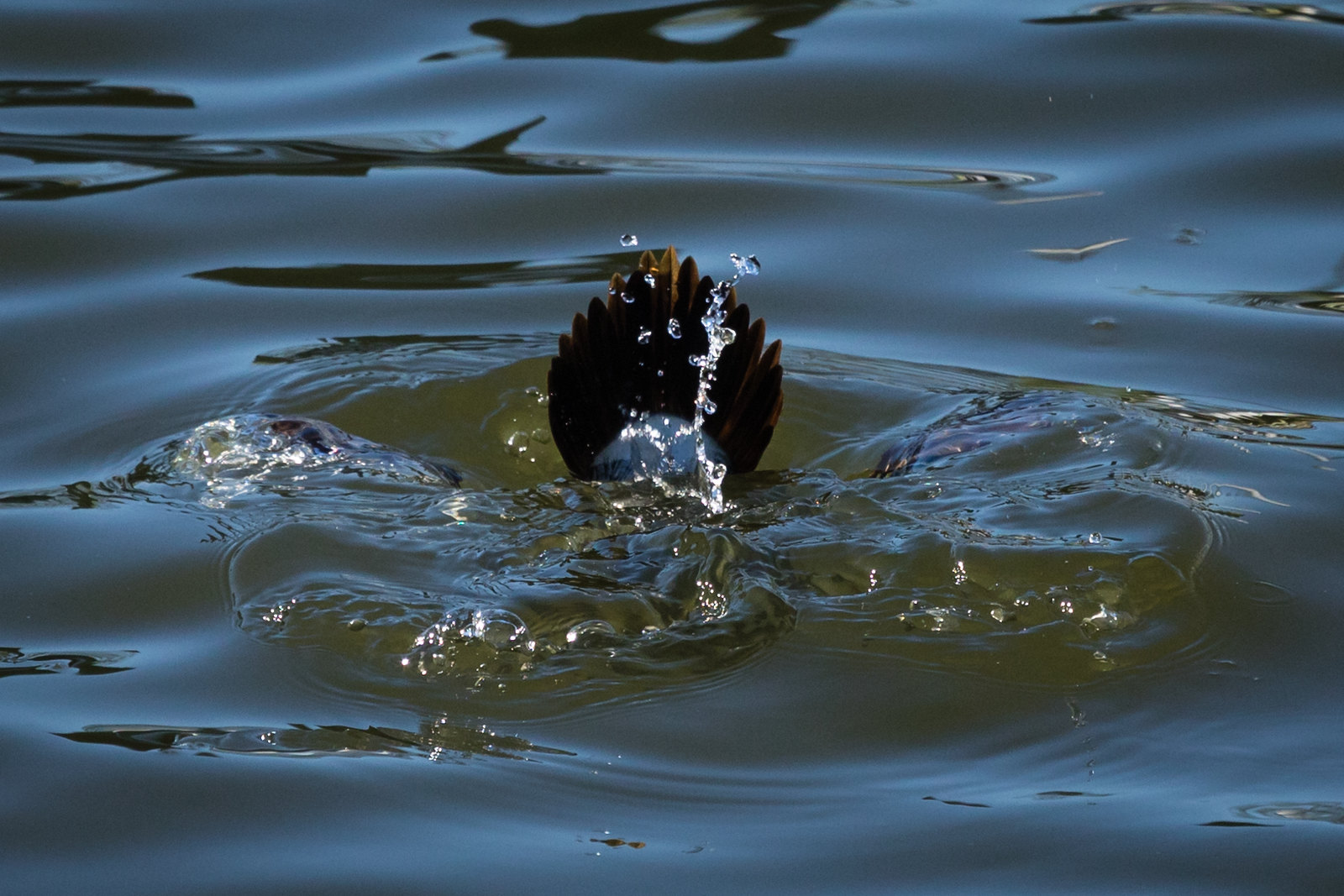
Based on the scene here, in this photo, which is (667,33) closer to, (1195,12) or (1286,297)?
(1195,12)

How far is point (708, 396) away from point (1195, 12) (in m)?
3.78

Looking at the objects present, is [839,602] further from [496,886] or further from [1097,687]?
[496,886]

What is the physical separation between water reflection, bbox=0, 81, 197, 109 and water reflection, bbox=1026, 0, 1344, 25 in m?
3.29

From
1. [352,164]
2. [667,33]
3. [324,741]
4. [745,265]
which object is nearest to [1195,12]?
[667,33]

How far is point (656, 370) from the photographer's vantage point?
10.5 feet

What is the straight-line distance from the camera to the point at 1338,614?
2.79 m

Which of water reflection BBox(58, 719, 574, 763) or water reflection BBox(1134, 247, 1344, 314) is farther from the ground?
water reflection BBox(1134, 247, 1344, 314)

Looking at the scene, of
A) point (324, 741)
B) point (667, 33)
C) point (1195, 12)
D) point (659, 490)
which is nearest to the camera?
point (324, 741)

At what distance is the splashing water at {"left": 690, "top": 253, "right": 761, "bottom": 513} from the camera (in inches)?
123

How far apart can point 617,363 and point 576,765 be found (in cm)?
107

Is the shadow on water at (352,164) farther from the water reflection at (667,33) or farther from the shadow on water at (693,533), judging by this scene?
the shadow on water at (693,533)

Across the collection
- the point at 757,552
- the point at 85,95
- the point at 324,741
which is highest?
the point at 85,95

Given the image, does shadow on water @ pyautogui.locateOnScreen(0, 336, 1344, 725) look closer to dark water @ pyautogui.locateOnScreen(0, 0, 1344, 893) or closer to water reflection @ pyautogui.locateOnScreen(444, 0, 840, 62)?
dark water @ pyautogui.locateOnScreen(0, 0, 1344, 893)

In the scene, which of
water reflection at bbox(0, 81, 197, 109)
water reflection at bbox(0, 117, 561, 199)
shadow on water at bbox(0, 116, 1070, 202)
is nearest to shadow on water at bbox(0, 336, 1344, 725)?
shadow on water at bbox(0, 116, 1070, 202)
